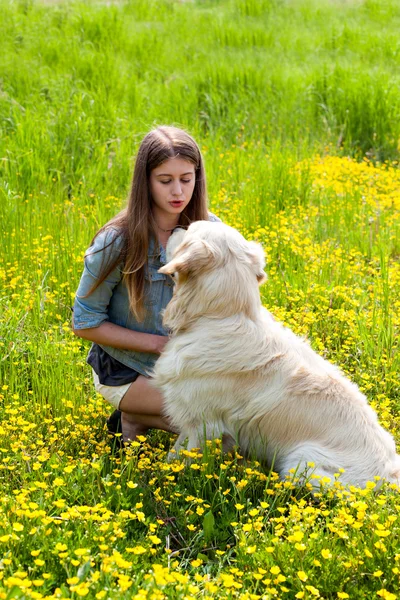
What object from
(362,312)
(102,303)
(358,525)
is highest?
(102,303)

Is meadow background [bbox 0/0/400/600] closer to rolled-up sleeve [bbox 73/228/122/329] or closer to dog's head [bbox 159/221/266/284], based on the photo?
rolled-up sleeve [bbox 73/228/122/329]

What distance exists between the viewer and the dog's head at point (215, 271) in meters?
2.67

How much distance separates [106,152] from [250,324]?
11.9 feet

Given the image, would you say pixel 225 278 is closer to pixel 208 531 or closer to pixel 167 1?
pixel 208 531

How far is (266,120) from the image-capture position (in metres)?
7.35

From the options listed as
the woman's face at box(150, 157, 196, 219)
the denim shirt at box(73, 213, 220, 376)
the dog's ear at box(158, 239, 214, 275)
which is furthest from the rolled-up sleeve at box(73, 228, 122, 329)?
the dog's ear at box(158, 239, 214, 275)

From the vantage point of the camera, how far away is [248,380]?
287cm

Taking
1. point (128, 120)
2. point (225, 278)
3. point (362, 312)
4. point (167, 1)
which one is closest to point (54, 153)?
point (128, 120)

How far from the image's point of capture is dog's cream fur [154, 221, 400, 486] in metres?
2.72

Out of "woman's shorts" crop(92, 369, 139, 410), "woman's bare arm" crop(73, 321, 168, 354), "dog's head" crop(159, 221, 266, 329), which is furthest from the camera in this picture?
"woman's shorts" crop(92, 369, 139, 410)

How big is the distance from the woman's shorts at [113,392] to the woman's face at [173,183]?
83 centimetres

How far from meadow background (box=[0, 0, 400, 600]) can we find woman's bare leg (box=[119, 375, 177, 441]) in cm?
10

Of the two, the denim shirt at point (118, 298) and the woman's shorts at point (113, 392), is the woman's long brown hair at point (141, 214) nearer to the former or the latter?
the denim shirt at point (118, 298)

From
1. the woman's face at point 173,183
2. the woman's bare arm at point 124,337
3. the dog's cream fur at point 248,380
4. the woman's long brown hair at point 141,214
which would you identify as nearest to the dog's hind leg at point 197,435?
the dog's cream fur at point 248,380
